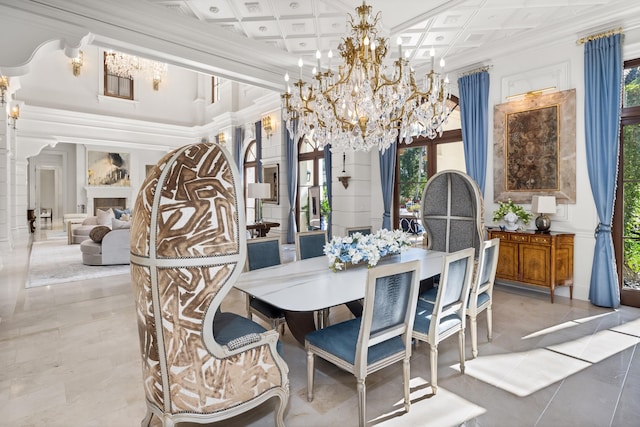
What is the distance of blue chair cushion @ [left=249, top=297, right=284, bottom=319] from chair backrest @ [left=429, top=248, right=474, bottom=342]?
1.17 m

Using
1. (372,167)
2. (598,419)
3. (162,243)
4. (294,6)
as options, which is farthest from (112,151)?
(598,419)

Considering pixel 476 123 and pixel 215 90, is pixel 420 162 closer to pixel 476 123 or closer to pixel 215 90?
pixel 476 123

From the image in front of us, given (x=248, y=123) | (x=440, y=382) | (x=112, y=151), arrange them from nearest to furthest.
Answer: (x=440, y=382)
(x=248, y=123)
(x=112, y=151)

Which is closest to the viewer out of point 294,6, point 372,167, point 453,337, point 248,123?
point 453,337

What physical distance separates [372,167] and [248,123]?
423 cm

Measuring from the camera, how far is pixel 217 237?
4.95ft

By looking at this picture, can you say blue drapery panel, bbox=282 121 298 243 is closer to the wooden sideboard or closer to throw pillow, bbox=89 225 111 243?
throw pillow, bbox=89 225 111 243

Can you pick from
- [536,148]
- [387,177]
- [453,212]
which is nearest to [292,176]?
[387,177]

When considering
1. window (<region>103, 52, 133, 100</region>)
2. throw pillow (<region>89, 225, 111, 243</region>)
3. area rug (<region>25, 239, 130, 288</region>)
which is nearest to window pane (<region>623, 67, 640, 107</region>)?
area rug (<region>25, 239, 130, 288</region>)

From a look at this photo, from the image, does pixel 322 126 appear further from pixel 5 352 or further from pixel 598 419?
pixel 5 352

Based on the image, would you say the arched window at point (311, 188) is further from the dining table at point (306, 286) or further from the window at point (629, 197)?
the window at point (629, 197)

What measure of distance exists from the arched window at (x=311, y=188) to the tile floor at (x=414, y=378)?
4.28 m

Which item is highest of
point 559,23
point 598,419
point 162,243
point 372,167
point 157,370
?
point 559,23

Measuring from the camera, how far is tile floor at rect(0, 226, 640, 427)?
199 centimetres
